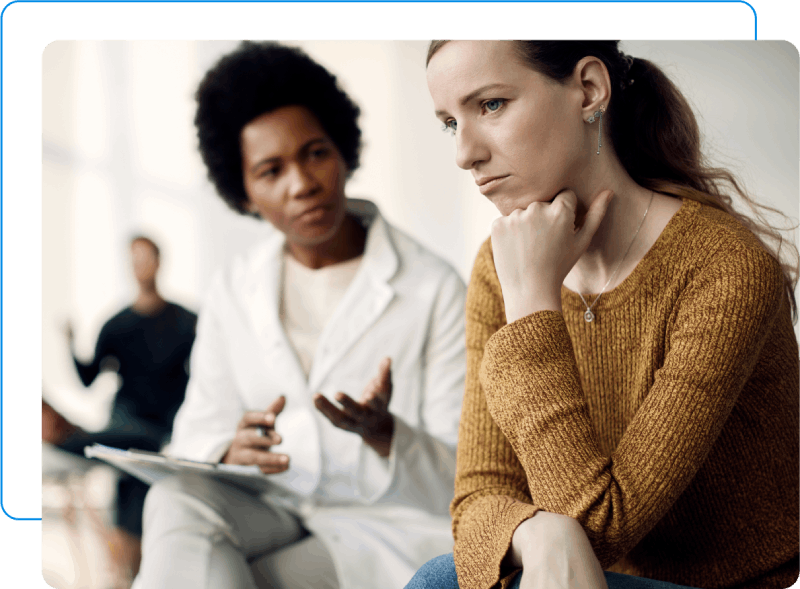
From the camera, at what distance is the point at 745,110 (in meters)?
A: 1.20

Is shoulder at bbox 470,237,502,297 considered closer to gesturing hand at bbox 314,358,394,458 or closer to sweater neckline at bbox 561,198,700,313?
sweater neckline at bbox 561,198,700,313

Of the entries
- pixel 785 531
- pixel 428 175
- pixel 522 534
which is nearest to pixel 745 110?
pixel 428 175

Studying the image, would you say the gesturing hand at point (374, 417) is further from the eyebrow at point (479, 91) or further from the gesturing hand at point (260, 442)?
the eyebrow at point (479, 91)

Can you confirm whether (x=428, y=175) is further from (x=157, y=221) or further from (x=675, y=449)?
(x=675, y=449)

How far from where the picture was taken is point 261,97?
4.10 ft

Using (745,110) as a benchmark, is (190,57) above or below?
above

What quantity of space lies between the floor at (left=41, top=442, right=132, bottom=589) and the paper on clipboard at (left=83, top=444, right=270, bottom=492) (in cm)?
4

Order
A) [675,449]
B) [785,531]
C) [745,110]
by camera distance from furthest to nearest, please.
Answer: [745,110], [785,531], [675,449]

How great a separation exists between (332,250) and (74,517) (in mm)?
733

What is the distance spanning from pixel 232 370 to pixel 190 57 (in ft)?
2.01

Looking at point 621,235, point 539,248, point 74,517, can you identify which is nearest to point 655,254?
point 621,235

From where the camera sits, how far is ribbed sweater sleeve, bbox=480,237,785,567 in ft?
2.42

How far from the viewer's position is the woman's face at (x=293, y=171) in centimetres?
125

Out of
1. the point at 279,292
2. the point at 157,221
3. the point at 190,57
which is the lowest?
the point at 279,292
